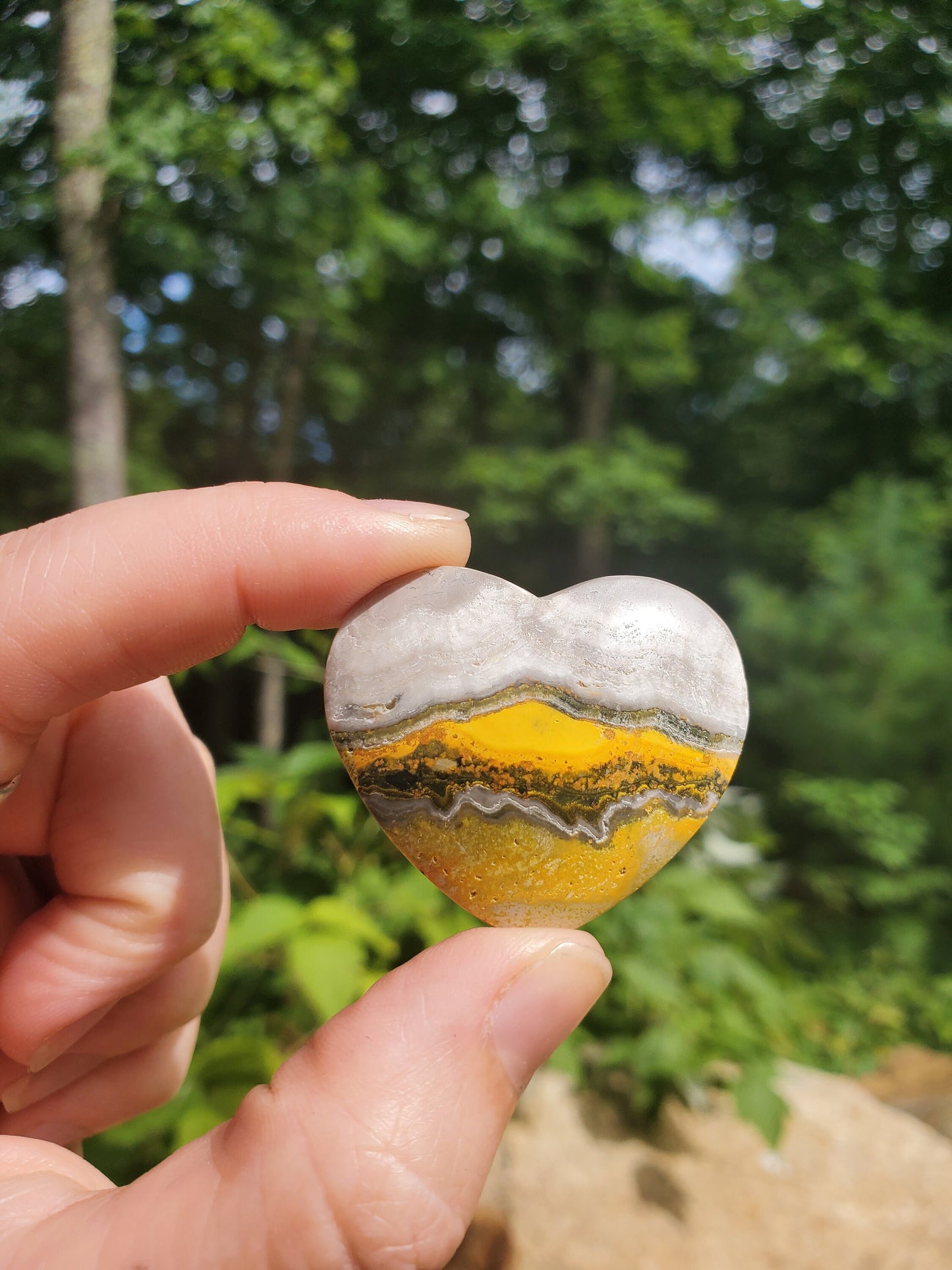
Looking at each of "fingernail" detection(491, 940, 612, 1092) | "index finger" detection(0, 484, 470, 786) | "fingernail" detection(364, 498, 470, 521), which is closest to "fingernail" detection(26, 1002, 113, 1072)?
"index finger" detection(0, 484, 470, 786)

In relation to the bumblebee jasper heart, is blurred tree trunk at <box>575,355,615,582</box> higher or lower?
lower

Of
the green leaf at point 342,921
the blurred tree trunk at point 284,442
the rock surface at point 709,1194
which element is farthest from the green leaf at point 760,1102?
the blurred tree trunk at point 284,442

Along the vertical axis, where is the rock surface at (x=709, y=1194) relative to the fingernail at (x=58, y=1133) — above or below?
below

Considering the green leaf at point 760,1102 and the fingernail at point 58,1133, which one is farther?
the green leaf at point 760,1102

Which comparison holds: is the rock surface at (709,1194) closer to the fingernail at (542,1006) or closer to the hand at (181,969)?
the hand at (181,969)

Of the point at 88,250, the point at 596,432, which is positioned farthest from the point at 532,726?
the point at 596,432

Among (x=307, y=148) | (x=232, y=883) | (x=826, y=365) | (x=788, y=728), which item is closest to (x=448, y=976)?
(x=232, y=883)

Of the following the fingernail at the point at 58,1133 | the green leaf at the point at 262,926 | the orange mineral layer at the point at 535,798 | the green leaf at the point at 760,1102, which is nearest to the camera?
the orange mineral layer at the point at 535,798

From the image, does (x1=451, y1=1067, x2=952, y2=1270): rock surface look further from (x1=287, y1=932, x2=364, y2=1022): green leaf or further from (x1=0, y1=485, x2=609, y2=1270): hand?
(x1=0, y1=485, x2=609, y2=1270): hand

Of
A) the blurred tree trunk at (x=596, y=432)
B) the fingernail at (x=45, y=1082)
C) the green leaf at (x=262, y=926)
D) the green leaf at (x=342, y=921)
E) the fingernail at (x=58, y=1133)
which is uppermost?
the fingernail at (x=45, y=1082)
